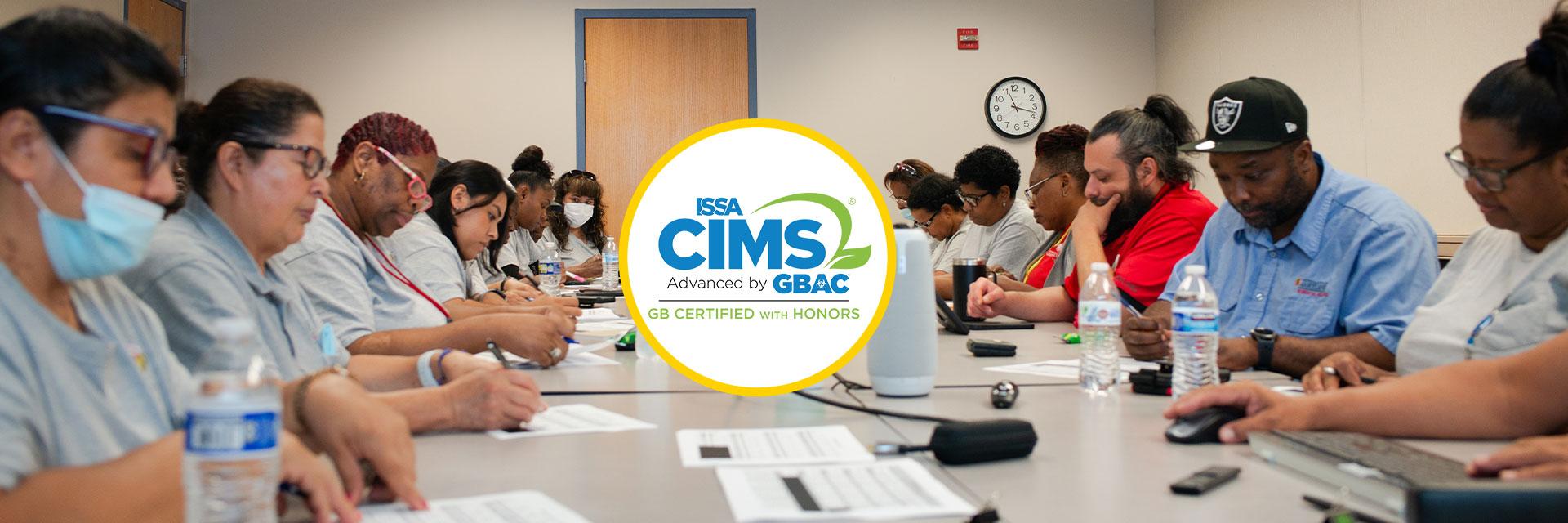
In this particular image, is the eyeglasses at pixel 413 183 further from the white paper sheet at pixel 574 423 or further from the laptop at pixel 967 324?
the laptop at pixel 967 324

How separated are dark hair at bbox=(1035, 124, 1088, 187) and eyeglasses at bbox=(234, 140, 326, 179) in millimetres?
2740

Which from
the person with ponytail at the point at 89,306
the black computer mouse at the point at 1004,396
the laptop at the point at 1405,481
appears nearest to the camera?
the laptop at the point at 1405,481

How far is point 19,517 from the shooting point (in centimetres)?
90

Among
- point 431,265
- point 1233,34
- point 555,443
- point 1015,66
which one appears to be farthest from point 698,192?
point 1015,66

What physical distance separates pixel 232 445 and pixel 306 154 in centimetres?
99

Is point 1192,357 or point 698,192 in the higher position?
point 698,192

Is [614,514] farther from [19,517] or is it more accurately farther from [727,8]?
[727,8]

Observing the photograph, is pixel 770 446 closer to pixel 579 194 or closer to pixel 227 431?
pixel 227 431

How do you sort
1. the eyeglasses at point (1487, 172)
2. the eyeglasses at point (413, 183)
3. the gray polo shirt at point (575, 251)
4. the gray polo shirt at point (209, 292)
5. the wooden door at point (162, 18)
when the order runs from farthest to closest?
the gray polo shirt at point (575, 251) < the wooden door at point (162, 18) < the eyeglasses at point (413, 183) < the eyeglasses at point (1487, 172) < the gray polo shirt at point (209, 292)

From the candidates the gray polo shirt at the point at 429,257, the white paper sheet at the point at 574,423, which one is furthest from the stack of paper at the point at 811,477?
the gray polo shirt at the point at 429,257

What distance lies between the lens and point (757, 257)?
1.75 metres

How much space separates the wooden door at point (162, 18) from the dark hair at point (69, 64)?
5.56 metres

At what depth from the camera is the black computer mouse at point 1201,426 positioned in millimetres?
1392

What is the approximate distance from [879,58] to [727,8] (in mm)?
1069
